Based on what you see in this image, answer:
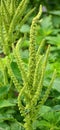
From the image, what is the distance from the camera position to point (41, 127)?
1.81 metres

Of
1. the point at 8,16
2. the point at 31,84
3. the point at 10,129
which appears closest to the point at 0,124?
the point at 10,129

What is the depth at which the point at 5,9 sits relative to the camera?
1903mm

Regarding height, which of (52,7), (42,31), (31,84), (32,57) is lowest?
(52,7)

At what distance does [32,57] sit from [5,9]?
52 centimetres

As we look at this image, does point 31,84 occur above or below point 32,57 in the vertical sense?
below

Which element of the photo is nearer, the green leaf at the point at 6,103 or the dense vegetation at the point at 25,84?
the dense vegetation at the point at 25,84

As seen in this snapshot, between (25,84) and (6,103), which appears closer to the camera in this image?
(25,84)

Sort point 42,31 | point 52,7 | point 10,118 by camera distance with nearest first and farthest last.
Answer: point 10,118, point 42,31, point 52,7

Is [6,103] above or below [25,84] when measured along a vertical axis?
below

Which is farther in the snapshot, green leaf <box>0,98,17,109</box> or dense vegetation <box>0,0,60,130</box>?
green leaf <box>0,98,17,109</box>

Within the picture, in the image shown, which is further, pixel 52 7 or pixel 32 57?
pixel 52 7

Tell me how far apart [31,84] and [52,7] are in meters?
3.03

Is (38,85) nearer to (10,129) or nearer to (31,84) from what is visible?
(31,84)

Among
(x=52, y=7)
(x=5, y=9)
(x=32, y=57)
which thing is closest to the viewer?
(x=32, y=57)
